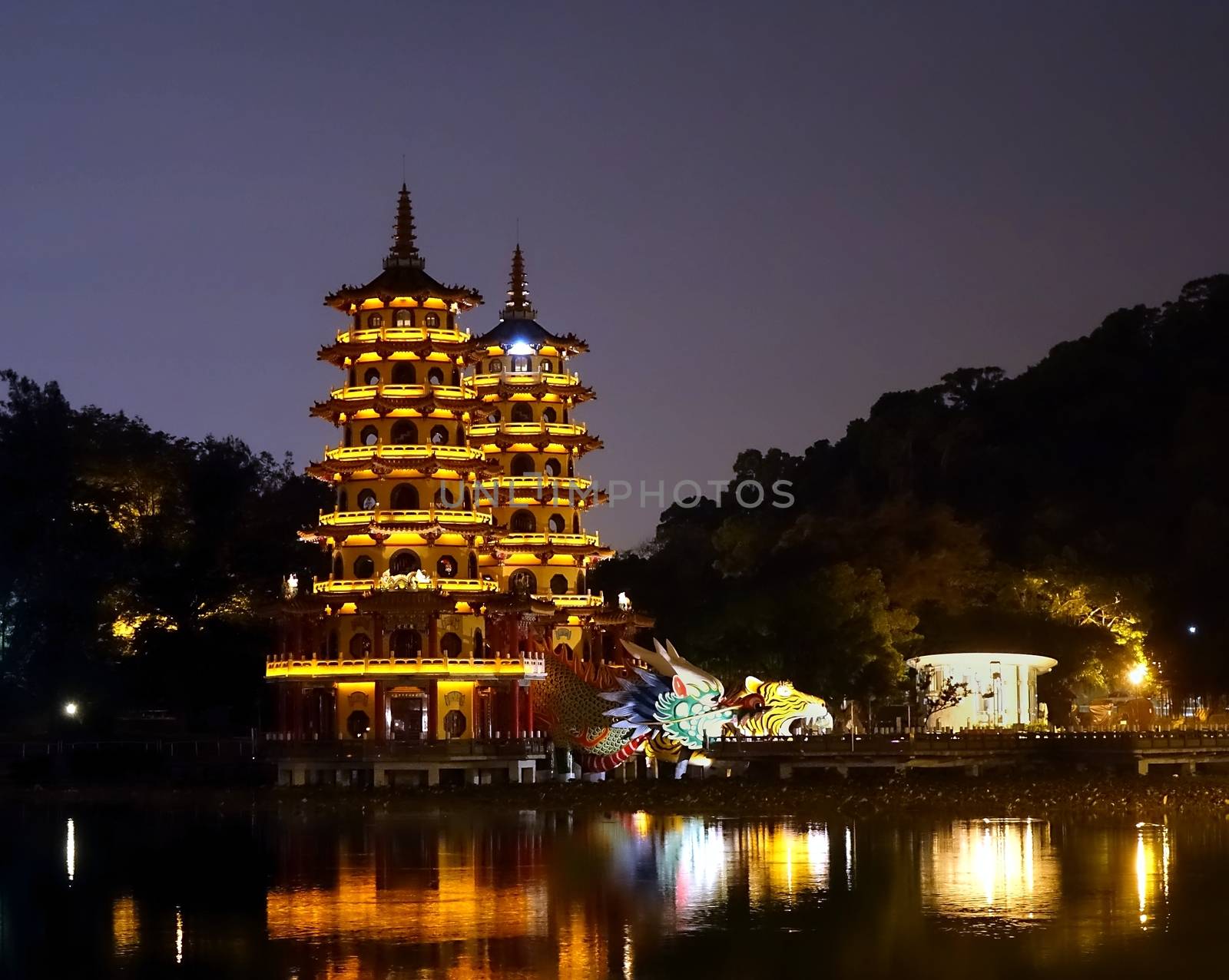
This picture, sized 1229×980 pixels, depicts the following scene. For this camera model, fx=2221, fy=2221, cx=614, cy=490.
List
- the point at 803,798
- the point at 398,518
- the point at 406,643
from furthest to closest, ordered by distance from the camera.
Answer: the point at 398,518
the point at 406,643
the point at 803,798

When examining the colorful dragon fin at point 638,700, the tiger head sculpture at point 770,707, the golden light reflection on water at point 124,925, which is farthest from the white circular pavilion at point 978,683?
the golden light reflection on water at point 124,925

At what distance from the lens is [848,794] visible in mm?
62188

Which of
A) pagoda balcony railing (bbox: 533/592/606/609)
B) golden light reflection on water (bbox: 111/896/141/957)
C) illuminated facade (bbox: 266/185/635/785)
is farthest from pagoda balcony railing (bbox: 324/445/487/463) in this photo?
golden light reflection on water (bbox: 111/896/141/957)

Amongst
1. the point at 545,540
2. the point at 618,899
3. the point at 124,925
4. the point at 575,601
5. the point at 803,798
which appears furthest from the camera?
the point at 545,540

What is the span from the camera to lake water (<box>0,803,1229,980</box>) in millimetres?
34844

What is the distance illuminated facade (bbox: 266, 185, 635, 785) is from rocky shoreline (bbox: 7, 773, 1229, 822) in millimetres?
2698

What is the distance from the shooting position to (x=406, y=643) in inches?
2771

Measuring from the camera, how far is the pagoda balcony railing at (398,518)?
233 ft

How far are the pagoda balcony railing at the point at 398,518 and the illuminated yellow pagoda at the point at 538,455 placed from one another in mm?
10082

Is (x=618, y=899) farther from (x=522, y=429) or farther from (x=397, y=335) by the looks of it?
(x=522, y=429)

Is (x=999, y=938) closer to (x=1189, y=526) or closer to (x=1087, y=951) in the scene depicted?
(x=1087, y=951)

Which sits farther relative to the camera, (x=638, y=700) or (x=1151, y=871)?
(x=638, y=700)

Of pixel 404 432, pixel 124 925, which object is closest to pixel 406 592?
pixel 404 432

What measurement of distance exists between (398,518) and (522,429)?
43.6 feet
